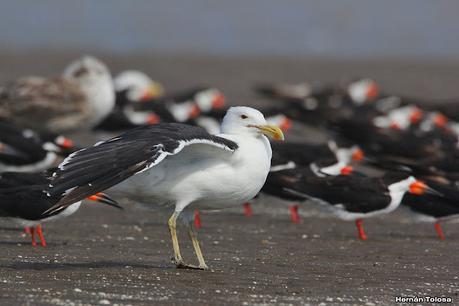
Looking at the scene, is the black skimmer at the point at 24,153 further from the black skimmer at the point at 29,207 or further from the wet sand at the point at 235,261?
the black skimmer at the point at 29,207

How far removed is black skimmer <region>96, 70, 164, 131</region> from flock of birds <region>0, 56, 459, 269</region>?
0.11ft

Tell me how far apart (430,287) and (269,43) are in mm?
30692

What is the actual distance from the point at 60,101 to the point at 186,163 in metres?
9.65

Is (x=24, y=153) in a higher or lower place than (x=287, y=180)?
higher

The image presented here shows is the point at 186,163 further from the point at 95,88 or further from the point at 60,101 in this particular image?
the point at 95,88

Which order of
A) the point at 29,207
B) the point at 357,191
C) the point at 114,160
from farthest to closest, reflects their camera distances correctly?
1. the point at 357,191
2. the point at 29,207
3. the point at 114,160

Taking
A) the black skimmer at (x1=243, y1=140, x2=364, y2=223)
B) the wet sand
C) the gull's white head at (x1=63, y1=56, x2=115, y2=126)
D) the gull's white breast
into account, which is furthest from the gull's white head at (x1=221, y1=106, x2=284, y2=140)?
the gull's white head at (x1=63, y1=56, x2=115, y2=126)

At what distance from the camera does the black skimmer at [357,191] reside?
43.2ft

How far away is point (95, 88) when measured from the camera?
19281 mm

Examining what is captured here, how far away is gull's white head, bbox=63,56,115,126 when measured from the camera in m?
19.2

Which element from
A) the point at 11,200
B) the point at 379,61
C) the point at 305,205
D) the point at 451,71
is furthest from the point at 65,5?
the point at 11,200

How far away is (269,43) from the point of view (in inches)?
1561

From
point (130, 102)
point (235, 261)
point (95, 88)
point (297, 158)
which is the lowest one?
point (235, 261)

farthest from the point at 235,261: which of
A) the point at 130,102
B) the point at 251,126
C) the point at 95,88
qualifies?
the point at 130,102
